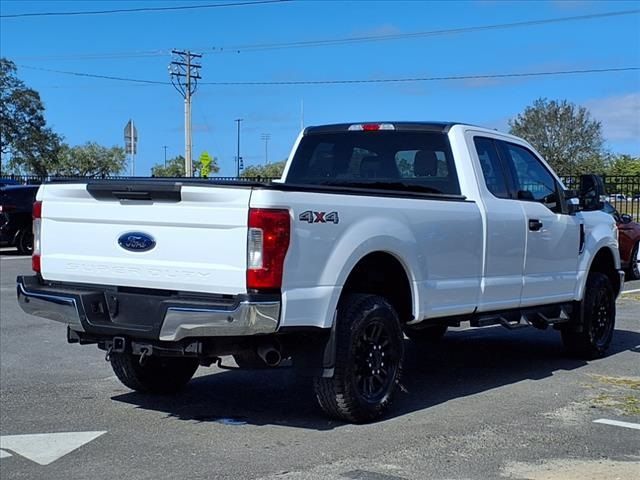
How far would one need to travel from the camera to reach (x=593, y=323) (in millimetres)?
8742

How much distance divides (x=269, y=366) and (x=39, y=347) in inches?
177

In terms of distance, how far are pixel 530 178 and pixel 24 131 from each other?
5892cm

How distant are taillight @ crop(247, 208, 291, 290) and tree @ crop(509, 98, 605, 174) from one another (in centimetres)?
4208

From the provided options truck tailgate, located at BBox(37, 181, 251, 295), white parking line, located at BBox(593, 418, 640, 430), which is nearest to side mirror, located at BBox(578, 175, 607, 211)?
white parking line, located at BBox(593, 418, 640, 430)

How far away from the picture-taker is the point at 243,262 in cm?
522

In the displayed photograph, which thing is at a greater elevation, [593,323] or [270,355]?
[270,355]

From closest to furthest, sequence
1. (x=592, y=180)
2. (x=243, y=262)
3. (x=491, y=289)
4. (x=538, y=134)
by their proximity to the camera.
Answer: (x=243, y=262) < (x=491, y=289) < (x=592, y=180) < (x=538, y=134)

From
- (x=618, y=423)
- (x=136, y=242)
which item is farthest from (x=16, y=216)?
(x=618, y=423)

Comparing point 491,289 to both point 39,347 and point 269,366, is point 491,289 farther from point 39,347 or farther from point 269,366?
point 39,347

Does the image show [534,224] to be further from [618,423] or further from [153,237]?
[153,237]

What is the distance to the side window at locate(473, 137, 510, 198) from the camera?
7.39 m

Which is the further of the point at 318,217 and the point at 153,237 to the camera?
the point at 153,237

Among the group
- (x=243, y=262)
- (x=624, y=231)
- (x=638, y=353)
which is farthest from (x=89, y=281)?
(x=624, y=231)

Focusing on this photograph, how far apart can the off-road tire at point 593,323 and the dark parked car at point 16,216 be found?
15.8m
